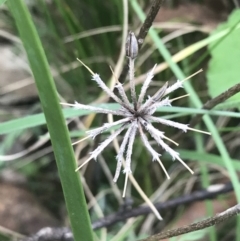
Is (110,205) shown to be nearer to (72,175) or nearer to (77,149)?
(77,149)

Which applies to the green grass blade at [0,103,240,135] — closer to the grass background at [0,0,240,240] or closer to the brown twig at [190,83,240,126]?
the brown twig at [190,83,240,126]

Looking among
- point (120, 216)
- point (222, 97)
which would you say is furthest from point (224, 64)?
point (120, 216)

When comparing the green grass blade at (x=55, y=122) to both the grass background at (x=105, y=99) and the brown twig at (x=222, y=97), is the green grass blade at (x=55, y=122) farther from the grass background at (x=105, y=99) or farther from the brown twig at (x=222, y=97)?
the grass background at (x=105, y=99)

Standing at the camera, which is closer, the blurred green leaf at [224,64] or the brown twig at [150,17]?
the brown twig at [150,17]

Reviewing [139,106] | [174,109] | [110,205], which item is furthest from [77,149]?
[139,106]

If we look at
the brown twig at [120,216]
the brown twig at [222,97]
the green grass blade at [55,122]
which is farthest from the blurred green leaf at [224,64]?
the green grass blade at [55,122]

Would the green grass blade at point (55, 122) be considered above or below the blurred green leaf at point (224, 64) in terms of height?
below

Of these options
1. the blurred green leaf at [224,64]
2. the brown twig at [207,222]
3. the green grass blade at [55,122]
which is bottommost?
the brown twig at [207,222]

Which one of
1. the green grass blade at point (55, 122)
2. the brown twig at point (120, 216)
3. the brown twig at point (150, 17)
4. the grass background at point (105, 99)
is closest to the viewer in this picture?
the green grass blade at point (55, 122)
